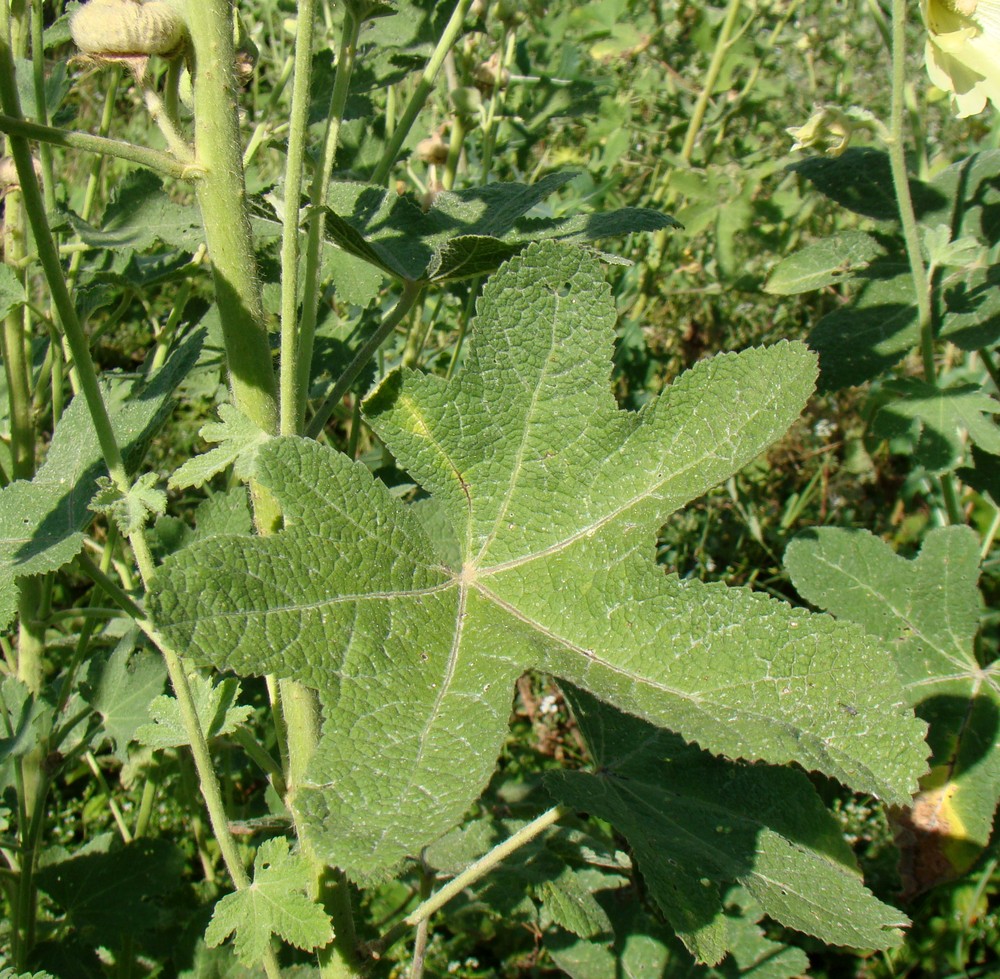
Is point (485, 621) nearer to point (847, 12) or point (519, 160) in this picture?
point (519, 160)

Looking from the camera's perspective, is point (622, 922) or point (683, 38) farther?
point (683, 38)

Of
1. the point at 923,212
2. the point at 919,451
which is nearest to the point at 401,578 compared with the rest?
the point at 919,451

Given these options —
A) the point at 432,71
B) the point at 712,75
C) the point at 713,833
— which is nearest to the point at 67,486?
the point at 432,71

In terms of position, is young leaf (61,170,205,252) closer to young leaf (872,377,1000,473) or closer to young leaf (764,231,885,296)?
young leaf (764,231,885,296)

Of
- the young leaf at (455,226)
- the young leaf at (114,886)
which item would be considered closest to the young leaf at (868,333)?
the young leaf at (455,226)

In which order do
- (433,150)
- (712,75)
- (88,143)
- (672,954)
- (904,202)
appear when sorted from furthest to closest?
1. (712,75)
2. (433,150)
3. (672,954)
4. (904,202)
5. (88,143)

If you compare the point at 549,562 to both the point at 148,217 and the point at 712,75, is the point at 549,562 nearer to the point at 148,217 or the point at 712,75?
the point at 148,217
